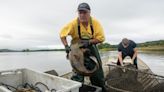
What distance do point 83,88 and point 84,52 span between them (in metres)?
0.71

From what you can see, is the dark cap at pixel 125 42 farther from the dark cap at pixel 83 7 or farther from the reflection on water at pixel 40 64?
the reflection on water at pixel 40 64

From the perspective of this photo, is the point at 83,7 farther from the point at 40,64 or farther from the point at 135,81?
the point at 40,64

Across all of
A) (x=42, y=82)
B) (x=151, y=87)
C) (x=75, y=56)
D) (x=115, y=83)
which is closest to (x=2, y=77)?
(x=42, y=82)

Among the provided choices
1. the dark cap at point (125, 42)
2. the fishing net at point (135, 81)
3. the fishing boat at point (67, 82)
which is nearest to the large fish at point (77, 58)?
the fishing boat at point (67, 82)

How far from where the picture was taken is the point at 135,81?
19.1 ft

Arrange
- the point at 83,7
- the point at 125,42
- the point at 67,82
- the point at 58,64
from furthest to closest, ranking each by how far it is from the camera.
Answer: the point at 58,64 < the point at 125,42 < the point at 83,7 < the point at 67,82

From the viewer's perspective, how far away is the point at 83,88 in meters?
4.38

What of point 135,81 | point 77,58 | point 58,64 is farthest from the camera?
point 58,64

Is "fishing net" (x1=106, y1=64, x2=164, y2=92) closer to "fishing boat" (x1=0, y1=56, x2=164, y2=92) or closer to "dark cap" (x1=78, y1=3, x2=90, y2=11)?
"fishing boat" (x1=0, y1=56, x2=164, y2=92)

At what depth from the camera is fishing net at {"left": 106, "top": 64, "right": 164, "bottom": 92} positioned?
5.51 meters

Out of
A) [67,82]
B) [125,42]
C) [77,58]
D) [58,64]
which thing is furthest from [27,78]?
[58,64]

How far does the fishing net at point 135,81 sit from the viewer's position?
5508mm

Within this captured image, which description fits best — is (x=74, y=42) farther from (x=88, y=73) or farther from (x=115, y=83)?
(x=115, y=83)

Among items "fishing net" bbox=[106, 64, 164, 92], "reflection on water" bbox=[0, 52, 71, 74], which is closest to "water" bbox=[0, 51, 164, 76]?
"reflection on water" bbox=[0, 52, 71, 74]
